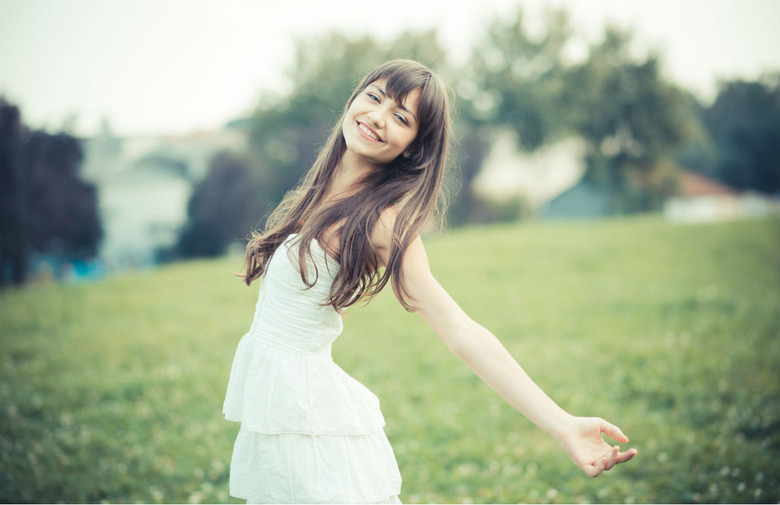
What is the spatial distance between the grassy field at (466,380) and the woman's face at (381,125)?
2.87 m

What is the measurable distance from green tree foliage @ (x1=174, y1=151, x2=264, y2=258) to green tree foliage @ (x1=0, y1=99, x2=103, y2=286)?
2984 millimetres

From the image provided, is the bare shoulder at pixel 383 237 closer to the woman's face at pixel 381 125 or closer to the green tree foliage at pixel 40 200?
A: the woman's face at pixel 381 125

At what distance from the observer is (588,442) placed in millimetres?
1672

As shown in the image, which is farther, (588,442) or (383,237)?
(383,237)

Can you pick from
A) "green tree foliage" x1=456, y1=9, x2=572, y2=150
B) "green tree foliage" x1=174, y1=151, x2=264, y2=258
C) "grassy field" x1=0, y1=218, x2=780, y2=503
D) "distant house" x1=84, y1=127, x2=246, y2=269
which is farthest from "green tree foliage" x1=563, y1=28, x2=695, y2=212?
"distant house" x1=84, y1=127, x2=246, y2=269

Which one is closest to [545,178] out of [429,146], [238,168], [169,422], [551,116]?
[551,116]

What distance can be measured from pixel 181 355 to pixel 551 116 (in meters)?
22.8

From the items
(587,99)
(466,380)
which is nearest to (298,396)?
(466,380)

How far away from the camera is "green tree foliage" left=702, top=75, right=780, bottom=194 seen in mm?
29547

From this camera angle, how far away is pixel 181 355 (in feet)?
24.5

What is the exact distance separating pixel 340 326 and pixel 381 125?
707 millimetres

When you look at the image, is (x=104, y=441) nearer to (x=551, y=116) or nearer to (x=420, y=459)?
(x=420, y=459)

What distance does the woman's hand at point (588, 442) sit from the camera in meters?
1.63

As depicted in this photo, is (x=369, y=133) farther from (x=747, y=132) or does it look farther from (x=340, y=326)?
(x=747, y=132)
